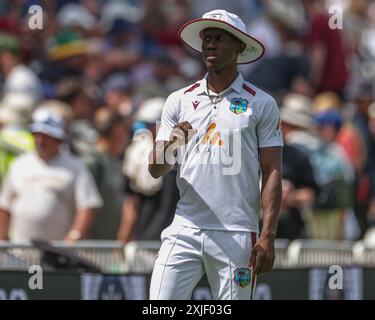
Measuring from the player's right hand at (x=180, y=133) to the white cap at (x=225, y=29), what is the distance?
614 millimetres

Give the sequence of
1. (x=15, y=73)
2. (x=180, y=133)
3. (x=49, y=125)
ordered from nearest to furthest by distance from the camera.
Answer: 1. (x=180, y=133)
2. (x=49, y=125)
3. (x=15, y=73)

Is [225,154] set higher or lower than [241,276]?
higher

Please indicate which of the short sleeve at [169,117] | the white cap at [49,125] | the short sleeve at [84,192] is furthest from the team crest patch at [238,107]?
the short sleeve at [84,192]

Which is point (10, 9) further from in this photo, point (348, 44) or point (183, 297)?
point (183, 297)

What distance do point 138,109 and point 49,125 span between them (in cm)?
232

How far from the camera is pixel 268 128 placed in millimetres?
8117

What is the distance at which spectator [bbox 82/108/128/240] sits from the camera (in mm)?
13219

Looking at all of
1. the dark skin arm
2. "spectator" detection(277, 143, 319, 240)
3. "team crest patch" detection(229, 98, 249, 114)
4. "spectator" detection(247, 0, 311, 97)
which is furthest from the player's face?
"spectator" detection(247, 0, 311, 97)

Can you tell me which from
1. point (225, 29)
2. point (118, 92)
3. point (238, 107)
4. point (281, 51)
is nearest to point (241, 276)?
point (238, 107)

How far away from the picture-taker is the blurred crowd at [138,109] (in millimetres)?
12469

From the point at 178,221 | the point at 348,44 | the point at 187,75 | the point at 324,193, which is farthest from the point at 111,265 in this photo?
the point at 348,44

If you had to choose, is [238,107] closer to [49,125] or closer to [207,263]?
[207,263]

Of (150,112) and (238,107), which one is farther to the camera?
(150,112)

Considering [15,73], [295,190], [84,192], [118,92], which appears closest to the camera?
[84,192]
